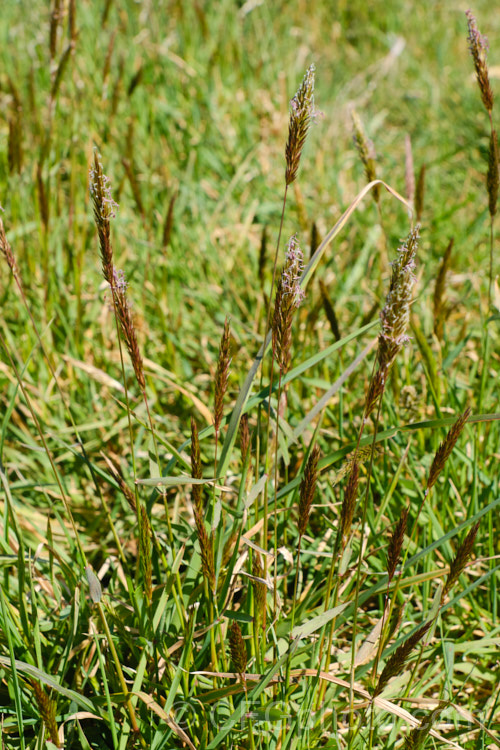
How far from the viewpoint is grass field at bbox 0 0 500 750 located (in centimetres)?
117

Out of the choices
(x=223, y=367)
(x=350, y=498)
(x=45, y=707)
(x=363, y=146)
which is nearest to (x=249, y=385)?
(x=223, y=367)

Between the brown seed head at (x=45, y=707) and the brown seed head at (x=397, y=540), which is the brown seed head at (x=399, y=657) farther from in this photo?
the brown seed head at (x=45, y=707)

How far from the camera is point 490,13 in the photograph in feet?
16.0

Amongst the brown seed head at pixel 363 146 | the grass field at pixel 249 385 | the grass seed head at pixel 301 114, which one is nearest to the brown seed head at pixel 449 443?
the grass field at pixel 249 385

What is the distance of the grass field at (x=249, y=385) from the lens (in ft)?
3.82

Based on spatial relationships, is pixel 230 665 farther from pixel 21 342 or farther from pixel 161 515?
pixel 21 342

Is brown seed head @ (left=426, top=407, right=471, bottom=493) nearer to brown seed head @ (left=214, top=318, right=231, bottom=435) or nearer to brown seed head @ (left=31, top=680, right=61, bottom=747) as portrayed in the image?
brown seed head @ (left=214, top=318, right=231, bottom=435)

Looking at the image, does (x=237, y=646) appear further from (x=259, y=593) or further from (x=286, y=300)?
(x=286, y=300)

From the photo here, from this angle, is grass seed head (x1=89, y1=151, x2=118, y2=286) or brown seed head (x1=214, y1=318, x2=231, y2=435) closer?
grass seed head (x1=89, y1=151, x2=118, y2=286)

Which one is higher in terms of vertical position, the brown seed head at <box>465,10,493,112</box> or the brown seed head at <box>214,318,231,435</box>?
the brown seed head at <box>465,10,493,112</box>

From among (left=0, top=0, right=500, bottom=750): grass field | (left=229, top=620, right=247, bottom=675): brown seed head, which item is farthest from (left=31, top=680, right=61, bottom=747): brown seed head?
(left=229, top=620, right=247, bottom=675): brown seed head

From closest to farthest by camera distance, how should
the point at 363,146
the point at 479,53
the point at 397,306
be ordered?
the point at 397,306 < the point at 479,53 < the point at 363,146

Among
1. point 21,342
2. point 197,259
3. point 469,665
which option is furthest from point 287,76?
point 469,665

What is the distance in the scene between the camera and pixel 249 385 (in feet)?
3.88
